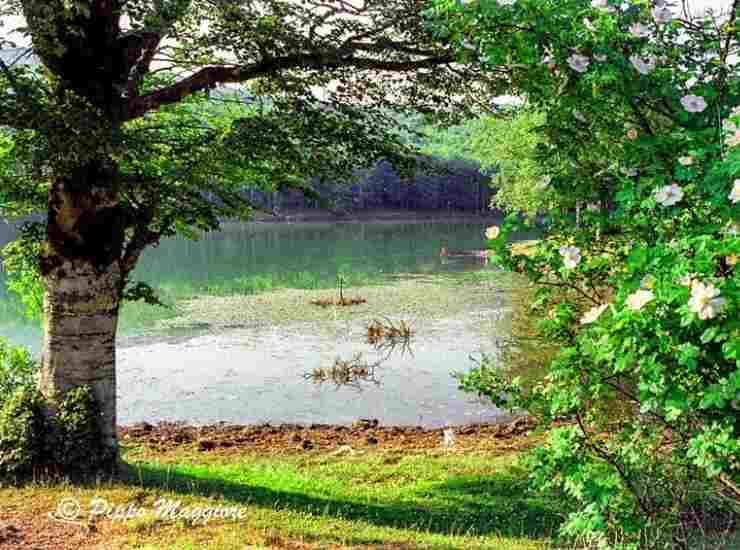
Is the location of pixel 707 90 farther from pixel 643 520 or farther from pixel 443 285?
pixel 443 285

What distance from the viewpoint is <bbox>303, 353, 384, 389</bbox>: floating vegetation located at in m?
16.0

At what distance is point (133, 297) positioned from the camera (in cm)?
904

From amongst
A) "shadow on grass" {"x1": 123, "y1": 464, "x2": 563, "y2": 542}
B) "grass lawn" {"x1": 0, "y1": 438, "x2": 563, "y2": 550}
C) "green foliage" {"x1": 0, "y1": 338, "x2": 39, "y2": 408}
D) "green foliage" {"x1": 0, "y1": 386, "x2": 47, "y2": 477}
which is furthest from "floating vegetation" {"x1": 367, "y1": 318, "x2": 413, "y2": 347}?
"green foliage" {"x1": 0, "y1": 386, "x2": 47, "y2": 477}

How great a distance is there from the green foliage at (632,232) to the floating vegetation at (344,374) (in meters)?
11.9

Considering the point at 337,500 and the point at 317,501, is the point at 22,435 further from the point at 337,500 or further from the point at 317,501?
the point at 337,500

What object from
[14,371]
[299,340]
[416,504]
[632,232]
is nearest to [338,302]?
[299,340]

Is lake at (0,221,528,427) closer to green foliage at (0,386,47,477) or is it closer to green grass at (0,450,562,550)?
green grass at (0,450,562,550)

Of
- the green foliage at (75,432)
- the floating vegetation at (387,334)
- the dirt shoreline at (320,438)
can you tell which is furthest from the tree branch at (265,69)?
the floating vegetation at (387,334)

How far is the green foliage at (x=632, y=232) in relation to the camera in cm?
297

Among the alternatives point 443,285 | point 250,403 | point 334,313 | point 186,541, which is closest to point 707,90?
point 186,541

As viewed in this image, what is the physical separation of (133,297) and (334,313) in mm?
15337

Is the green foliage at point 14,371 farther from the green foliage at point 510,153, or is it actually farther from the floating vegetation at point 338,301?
the green foliage at point 510,153

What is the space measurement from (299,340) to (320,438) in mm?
8155

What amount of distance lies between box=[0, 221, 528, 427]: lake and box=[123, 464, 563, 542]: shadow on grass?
2994 millimetres
